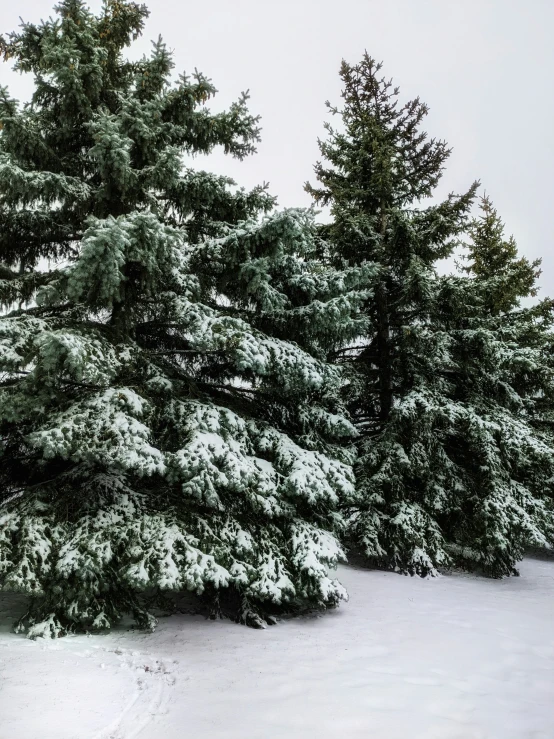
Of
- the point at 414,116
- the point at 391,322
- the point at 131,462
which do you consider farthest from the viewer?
the point at 414,116

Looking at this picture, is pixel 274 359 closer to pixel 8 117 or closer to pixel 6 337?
pixel 6 337

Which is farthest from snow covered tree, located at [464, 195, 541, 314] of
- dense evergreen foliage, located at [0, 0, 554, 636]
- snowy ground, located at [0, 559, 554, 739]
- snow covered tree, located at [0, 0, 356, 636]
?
snowy ground, located at [0, 559, 554, 739]

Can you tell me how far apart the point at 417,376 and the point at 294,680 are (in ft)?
21.8

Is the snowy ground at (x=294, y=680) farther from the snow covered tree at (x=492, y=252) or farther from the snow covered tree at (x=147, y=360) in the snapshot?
the snow covered tree at (x=492, y=252)

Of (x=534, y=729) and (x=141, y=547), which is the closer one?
(x=534, y=729)

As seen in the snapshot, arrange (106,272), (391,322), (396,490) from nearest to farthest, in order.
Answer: (106,272)
(396,490)
(391,322)

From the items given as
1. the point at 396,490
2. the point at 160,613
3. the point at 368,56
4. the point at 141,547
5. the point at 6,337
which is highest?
the point at 368,56

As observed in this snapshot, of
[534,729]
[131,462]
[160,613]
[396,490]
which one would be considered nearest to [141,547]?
[131,462]

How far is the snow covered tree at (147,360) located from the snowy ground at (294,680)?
19.2 inches

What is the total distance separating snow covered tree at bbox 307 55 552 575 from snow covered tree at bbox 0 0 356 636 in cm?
217

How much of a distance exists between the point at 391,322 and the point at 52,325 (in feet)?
25.0

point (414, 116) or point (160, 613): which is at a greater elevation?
point (414, 116)

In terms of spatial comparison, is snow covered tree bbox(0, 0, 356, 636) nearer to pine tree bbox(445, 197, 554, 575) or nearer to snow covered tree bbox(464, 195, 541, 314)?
pine tree bbox(445, 197, 554, 575)

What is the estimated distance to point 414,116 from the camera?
11.5 meters
